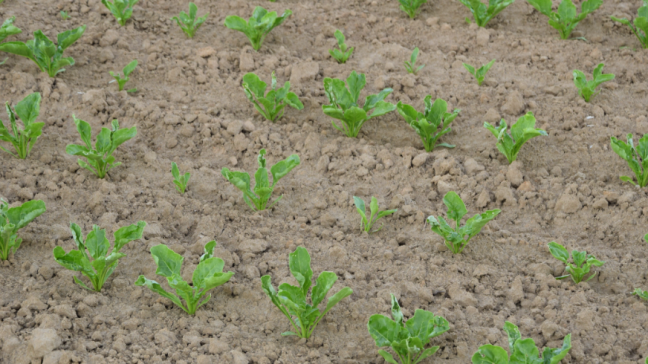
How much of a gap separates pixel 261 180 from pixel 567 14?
2.54m

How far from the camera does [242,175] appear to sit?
3301mm

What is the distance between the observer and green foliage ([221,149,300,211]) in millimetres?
3260

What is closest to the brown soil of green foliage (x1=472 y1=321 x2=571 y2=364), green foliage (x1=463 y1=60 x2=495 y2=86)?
green foliage (x1=463 y1=60 x2=495 y2=86)

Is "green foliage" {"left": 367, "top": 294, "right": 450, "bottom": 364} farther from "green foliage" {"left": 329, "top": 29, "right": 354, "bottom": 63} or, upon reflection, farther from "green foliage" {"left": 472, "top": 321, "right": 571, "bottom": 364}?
"green foliage" {"left": 329, "top": 29, "right": 354, "bottom": 63}

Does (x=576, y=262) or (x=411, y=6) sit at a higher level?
(x=411, y=6)

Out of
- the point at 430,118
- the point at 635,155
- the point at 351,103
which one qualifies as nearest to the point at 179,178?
the point at 351,103

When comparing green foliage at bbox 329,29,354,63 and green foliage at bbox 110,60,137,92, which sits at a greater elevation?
green foliage at bbox 329,29,354,63

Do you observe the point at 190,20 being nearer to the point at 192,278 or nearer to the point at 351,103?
the point at 351,103

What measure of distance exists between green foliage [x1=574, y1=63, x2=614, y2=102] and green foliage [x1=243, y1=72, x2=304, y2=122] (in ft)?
5.46

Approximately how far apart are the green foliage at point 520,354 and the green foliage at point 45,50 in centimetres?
302

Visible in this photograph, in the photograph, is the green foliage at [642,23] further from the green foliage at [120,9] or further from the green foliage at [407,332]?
the green foliage at [120,9]

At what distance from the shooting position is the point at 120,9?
4.43 metres

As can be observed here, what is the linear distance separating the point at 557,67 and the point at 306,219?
6.80ft

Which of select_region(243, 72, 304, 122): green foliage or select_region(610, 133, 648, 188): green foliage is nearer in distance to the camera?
select_region(610, 133, 648, 188): green foliage
